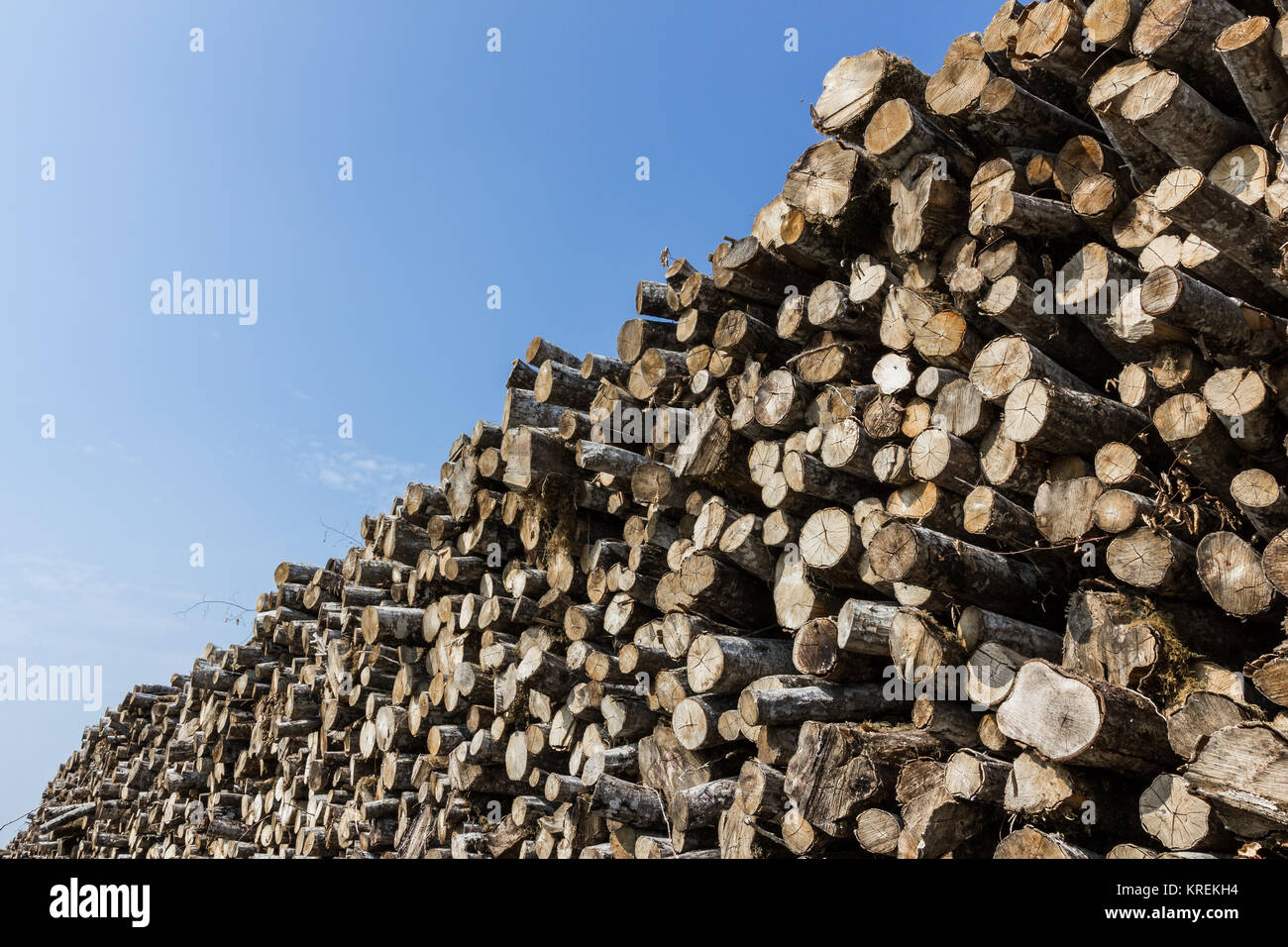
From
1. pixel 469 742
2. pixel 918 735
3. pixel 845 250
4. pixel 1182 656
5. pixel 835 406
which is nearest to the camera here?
pixel 1182 656

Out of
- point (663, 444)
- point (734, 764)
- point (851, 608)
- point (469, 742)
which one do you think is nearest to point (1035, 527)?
point (851, 608)

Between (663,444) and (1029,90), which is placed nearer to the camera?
(1029,90)

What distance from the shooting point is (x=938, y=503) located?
3.64 meters

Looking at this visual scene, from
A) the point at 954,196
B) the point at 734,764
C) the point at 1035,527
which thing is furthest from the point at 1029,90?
the point at 734,764

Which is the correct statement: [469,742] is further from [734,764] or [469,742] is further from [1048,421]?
[1048,421]

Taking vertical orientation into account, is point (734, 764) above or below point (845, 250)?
below

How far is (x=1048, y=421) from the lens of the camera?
10.4 feet

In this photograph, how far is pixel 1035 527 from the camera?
3475 mm

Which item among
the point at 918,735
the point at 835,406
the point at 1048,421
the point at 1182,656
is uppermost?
the point at 835,406

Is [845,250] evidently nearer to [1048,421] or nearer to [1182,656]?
[1048,421]

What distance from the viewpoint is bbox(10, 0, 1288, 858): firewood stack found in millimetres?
2895

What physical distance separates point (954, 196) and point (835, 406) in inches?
38.4

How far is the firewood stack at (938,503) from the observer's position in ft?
9.50
